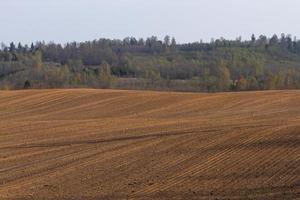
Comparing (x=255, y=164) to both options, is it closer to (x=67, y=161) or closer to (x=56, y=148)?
(x=67, y=161)

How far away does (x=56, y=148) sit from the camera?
25438mm

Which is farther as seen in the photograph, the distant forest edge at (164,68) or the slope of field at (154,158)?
the distant forest edge at (164,68)

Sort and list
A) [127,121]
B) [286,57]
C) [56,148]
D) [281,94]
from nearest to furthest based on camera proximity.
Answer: [56,148] < [127,121] < [281,94] < [286,57]

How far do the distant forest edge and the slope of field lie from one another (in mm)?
45556

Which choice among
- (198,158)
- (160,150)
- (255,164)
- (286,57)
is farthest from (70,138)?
(286,57)

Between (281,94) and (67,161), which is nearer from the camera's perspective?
(67,161)

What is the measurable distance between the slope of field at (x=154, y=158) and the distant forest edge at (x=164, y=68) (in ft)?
149

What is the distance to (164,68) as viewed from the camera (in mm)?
121938

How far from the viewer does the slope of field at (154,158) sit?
54.3 ft

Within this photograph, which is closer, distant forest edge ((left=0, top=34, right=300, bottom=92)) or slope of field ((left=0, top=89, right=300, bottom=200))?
slope of field ((left=0, top=89, right=300, bottom=200))

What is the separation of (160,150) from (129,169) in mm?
3367

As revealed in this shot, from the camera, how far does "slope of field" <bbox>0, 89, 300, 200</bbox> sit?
16.6 metres

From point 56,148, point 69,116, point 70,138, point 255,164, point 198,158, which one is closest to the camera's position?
point 255,164

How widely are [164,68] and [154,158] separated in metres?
101
